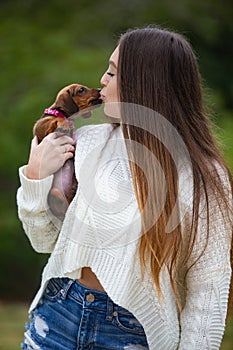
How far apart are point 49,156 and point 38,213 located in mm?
153

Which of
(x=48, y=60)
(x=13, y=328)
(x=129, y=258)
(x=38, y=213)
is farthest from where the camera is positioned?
(x=13, y=328)

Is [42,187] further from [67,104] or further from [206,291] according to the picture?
[206,291]

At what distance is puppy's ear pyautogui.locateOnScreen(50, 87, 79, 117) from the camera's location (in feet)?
7.11

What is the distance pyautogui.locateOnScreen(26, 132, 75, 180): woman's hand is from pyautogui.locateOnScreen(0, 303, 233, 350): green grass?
3426 millimetres

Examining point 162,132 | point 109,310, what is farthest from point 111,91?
point 109,310

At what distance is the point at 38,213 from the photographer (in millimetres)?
2100

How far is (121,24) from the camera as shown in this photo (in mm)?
7281

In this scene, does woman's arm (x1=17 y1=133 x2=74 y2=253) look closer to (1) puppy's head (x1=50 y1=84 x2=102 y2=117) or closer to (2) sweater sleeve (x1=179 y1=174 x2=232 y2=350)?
(1) puppy's head (x1=50 y1=84 x2=102 y2=117)

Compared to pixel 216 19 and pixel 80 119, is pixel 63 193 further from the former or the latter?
pixel 216 19

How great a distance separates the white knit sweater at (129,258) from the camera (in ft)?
6.53

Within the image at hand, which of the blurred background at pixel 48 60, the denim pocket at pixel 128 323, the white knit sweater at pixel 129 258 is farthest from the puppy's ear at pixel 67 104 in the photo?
the blurred background at pixel 48 60

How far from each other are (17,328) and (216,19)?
11.5 feet

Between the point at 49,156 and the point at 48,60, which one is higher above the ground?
the point at 48,60

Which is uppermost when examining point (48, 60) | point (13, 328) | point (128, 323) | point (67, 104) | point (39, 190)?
point (48, 60)
